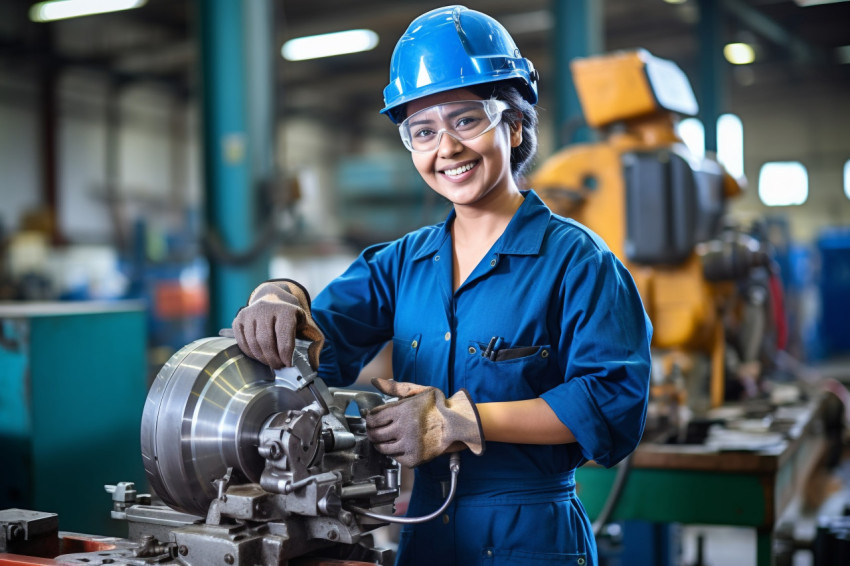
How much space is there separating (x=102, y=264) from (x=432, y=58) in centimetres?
1029

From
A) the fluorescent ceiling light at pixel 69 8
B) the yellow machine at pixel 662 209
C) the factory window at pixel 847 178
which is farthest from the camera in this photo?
the factory window at pixel 847 178

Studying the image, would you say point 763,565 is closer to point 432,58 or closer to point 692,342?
point 692,342

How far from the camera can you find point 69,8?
31.8 feet

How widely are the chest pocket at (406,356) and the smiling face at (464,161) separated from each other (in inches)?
9.6

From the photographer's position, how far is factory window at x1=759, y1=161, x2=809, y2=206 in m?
13.8

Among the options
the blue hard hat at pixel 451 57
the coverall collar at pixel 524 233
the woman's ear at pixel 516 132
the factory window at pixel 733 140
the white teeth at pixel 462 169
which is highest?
the factory window at pixel 733 140

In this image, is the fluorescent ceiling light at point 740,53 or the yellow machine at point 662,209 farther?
the fluorescent ceiling light at point 740,53

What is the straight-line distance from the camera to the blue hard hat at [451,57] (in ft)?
4.31

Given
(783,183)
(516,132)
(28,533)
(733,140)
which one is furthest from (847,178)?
(28,533)

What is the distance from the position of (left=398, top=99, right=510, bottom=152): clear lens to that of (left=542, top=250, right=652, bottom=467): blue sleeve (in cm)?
26

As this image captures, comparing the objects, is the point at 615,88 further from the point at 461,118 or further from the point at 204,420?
the point at 204,420

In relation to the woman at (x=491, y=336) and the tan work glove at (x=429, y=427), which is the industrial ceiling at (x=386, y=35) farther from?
the tan work glove at (x=429, y=427)

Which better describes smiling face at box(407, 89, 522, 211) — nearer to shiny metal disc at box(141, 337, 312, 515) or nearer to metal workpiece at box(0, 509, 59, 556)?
shiny metal disc at box(141, 337, 312, 515)

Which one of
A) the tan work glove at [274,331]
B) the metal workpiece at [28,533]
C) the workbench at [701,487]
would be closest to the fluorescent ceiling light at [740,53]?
the workbench at [701,487]
